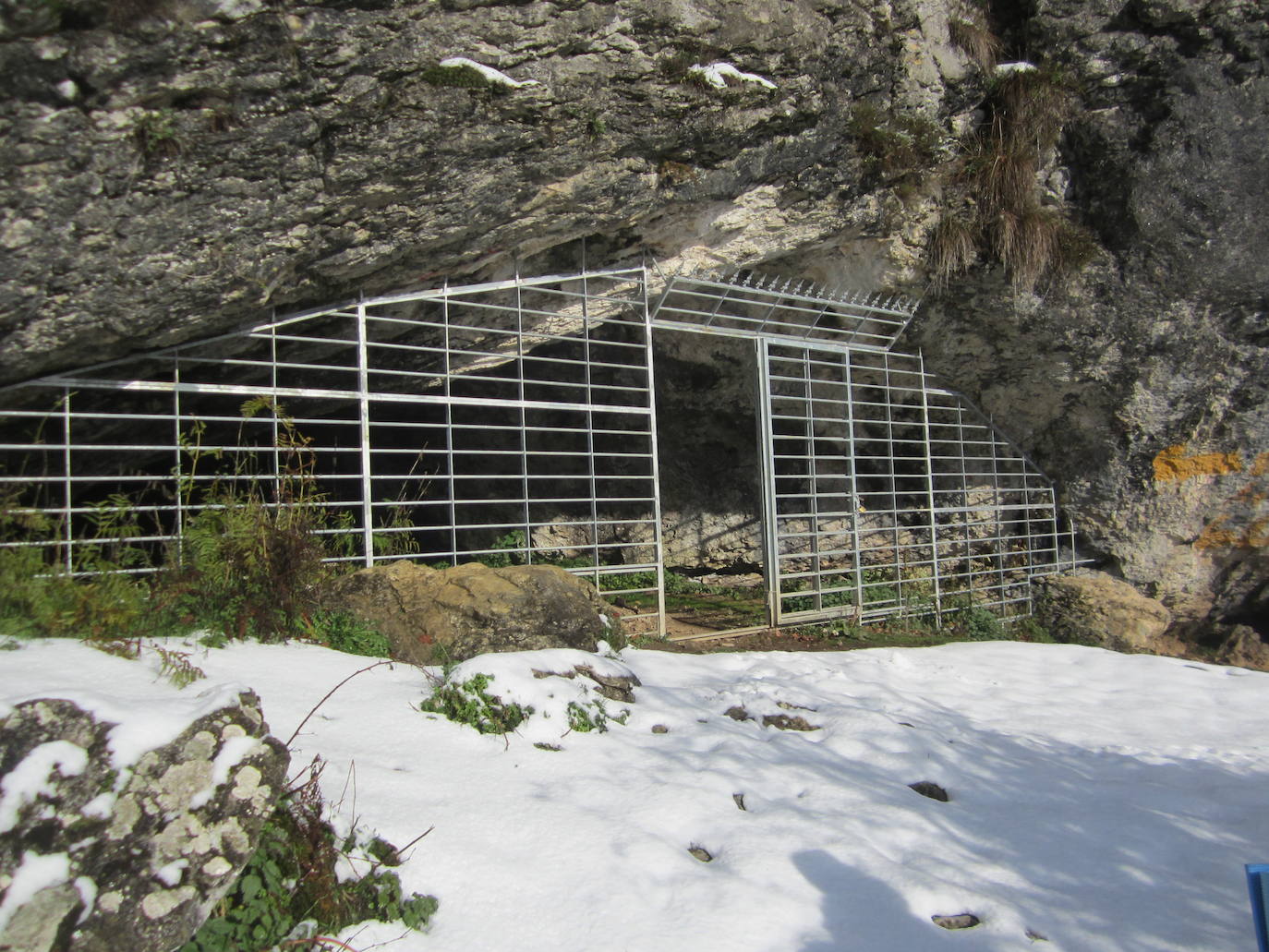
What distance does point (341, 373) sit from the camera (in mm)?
8078

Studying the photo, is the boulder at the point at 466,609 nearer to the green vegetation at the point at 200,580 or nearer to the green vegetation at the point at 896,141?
the green vegetation at the point at 200,580

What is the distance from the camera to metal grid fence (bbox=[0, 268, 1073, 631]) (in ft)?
19.2

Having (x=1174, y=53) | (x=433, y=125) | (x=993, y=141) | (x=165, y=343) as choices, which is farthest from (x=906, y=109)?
(x=165, y=343)

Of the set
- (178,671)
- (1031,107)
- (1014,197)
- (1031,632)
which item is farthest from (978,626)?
(178,671)

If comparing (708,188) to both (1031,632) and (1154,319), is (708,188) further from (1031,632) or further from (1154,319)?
(1031,632)

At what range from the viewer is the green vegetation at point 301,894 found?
9.05 ft

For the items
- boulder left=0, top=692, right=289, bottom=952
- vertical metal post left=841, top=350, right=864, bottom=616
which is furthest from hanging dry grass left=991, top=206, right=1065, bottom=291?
boulder left=0, top=692, right=289, bottom=952

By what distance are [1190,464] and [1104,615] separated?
72.7 inches

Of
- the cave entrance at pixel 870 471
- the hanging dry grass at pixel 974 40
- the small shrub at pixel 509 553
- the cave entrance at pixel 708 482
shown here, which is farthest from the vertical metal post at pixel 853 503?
the small shrub at pixel 509 553

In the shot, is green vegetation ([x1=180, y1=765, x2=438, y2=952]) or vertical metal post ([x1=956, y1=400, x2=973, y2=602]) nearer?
green vegetation ([x1=180, y1=765, x2=438, y2=952])

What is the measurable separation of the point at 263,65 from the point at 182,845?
4.02 metres

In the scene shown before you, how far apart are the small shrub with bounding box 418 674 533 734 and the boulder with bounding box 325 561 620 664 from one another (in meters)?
0.67

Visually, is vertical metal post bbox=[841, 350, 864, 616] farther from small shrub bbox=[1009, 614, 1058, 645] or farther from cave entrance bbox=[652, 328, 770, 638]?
small shrub bbox=[1009, 614, 1058, 645]

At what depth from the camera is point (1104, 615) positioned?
9086mm
